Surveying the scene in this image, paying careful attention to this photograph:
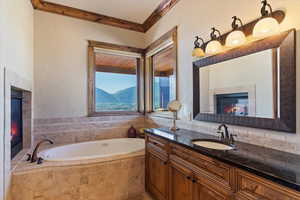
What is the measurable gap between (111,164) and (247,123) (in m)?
1.63

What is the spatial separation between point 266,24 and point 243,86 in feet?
1.76

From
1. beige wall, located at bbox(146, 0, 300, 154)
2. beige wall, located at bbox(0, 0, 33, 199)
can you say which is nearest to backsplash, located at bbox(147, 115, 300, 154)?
beige wall, located at bbox(146, 0, 300, 154)

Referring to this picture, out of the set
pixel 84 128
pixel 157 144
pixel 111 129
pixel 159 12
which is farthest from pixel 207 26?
pixel 84 128

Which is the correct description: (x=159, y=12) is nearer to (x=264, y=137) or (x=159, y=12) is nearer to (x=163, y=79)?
(x=163, y=79)

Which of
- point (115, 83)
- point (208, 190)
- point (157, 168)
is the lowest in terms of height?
point (157, 168)

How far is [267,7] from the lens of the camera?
1326mm

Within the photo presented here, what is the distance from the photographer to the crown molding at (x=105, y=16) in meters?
2.65

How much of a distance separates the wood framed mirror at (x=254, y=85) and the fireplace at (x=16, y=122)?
2.36 metres

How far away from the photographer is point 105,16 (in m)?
3.12

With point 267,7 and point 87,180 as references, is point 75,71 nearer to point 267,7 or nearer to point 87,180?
point 87,180

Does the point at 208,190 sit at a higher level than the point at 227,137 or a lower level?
lower

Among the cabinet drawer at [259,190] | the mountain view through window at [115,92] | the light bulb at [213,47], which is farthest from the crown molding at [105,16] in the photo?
the cabinet drawer at [259,190]

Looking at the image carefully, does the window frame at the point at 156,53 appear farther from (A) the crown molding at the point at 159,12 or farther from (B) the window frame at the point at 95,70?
(A) the crown molding at the point at 159,12

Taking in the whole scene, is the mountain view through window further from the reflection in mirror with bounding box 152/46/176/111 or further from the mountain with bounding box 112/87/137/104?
the reflection in mirror with bounding box 152/46/176/111
